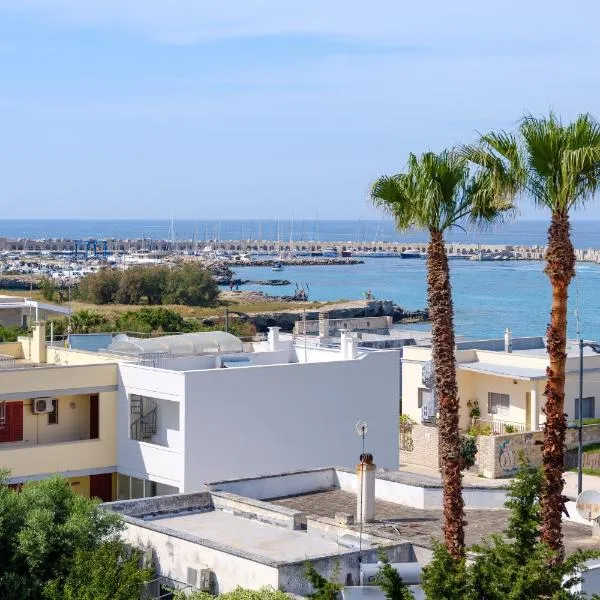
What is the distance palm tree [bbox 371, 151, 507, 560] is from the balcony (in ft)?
43.9

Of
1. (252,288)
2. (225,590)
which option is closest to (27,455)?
(225,590)

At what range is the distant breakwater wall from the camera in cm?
10469

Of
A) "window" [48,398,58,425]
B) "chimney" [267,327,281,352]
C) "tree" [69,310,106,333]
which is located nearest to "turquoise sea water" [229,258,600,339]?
"tree" [69,310,106,333]

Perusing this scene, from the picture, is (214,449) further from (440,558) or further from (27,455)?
(440,558)

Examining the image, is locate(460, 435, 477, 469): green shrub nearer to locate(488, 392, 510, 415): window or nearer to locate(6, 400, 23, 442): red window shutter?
locate(488, 392, 510, 415): window

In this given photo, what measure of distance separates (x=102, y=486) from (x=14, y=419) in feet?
8.00

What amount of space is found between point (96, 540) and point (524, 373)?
24.5 meters

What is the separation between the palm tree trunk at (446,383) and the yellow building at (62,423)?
13601 mm

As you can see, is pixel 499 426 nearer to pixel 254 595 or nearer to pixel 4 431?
pixel 4 431

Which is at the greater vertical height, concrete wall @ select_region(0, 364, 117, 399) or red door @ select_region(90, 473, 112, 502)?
concrete wall @ select_region(0, 364, 117, 399)

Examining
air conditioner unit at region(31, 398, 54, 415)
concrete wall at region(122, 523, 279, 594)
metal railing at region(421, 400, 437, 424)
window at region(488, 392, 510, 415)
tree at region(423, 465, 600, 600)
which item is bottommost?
metal railing at region(421, 400, 437, 424)

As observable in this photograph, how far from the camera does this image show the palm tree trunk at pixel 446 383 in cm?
1475

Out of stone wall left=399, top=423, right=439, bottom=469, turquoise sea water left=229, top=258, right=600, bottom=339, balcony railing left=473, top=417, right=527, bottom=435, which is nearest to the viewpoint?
stone wall left=399, top=423, right=439, bottom=469

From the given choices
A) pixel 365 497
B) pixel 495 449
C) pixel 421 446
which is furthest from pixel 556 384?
pixel 421 446
